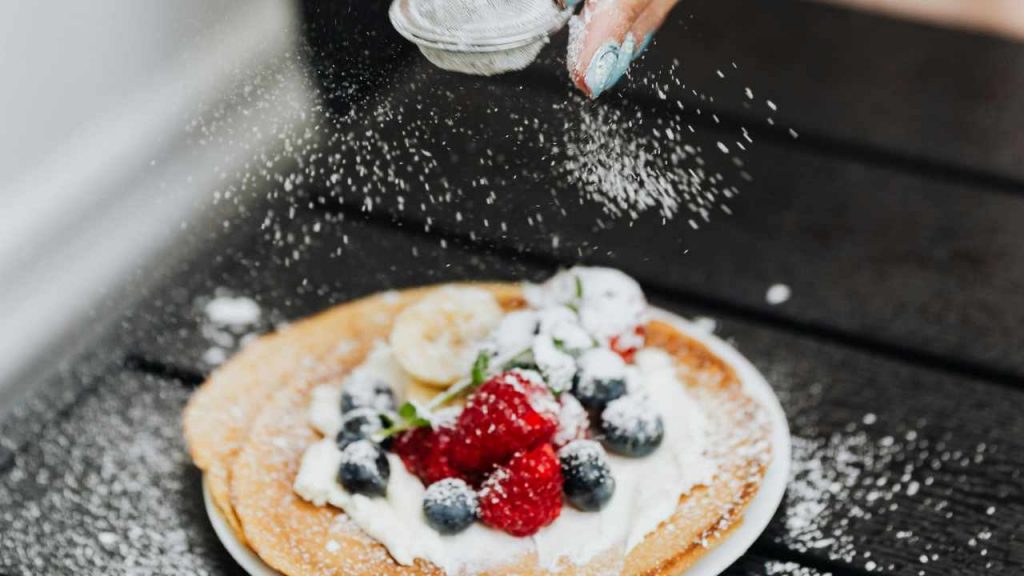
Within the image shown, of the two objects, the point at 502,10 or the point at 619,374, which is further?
the point at 619,374

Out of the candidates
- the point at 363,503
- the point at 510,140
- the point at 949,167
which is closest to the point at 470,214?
the point at 510,140

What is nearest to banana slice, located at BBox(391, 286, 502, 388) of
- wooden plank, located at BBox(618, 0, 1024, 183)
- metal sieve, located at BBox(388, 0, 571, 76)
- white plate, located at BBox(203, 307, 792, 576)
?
white plate, located at BBox(203, 307, 792, 576)

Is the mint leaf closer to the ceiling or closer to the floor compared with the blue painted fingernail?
closer to the floor

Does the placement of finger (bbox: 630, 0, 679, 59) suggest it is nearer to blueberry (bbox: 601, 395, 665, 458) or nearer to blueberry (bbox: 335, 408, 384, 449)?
blueberry (bbox: 601, 395, 665, 458)

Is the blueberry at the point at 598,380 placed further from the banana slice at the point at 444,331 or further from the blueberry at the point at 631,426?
the banana slice at the point at 444,331

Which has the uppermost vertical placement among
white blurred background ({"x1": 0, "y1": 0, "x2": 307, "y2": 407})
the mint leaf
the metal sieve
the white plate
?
the metal sieve

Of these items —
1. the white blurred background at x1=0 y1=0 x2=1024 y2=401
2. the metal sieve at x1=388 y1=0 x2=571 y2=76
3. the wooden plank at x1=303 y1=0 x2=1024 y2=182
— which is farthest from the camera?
the wooden plank at x1=303 y1=0 x2=1024 y2=182

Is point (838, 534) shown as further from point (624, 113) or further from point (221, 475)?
point (221, 475)
